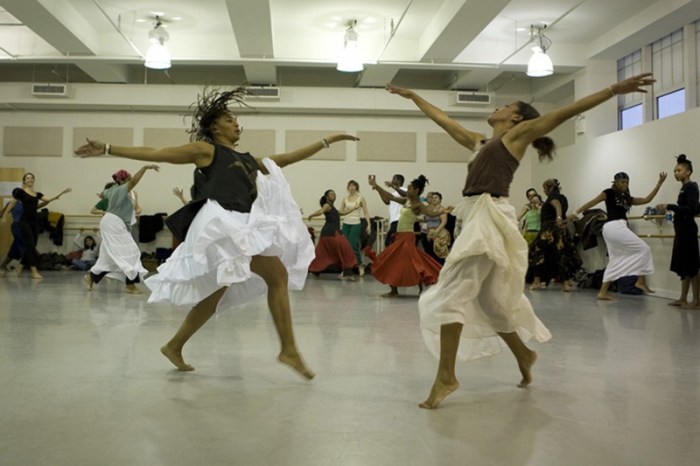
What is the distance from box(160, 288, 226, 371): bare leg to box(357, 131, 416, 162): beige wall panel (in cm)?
1060

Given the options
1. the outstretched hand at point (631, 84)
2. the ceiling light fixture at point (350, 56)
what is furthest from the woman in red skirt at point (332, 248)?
the outstretched hand at point (631, 84)

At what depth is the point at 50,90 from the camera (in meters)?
12.9

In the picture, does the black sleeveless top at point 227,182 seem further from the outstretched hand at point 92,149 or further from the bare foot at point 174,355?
the bare foot at point 174,355

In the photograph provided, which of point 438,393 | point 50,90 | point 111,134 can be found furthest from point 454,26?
point 50,90

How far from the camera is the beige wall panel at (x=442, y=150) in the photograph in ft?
45.8

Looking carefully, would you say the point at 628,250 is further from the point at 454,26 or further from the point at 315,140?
the point at 315,140

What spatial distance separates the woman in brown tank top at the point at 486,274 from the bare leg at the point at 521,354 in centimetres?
2

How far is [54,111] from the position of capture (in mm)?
13664

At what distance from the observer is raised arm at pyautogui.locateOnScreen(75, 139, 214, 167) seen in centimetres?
307

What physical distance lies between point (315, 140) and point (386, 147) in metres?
1.54

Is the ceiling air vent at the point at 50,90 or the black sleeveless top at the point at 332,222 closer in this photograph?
the black sleeveless top at the point at 332,222

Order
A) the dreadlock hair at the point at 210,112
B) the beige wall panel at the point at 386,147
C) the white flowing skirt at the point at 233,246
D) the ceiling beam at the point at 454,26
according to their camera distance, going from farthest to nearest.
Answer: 1. the beige wall panel at the point at 386,147
2. the ceiling beam at the point at 454,26
3. the dreadlock hair at the point at 210,112
4. the white flowing skirt at the point at 233,246

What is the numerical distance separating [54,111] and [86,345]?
10923 millimetres

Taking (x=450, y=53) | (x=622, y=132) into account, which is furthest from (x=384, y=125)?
(x=622, y=132)
